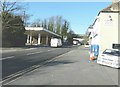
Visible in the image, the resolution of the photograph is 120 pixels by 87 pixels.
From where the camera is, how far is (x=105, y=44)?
120 ft

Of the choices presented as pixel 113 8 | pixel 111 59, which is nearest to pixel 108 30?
pixel 113 8

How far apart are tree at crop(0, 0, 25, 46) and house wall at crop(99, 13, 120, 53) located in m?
21.4

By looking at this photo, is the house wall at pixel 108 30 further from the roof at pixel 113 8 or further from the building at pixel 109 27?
the roof at pixel 113 8

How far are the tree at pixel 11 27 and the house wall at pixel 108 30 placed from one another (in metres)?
21.4

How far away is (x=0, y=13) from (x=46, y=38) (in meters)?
60.2

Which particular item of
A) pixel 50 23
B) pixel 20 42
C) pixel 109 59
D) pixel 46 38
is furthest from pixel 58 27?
pixel 109 59

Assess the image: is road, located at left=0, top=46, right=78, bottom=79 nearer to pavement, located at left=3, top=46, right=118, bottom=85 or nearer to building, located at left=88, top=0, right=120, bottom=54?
pavement, located at left=3, top=46, right=118, bottom=85

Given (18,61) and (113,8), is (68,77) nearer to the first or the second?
(18,61)

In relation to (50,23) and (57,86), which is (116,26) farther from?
(50,23)

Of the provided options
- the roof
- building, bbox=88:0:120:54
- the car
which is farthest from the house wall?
the car

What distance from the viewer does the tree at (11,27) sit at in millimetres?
52156

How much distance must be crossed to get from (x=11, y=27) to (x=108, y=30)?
25.8 meters

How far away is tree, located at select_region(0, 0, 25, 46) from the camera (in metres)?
52.2

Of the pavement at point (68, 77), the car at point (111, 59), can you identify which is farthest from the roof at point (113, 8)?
the pavement at point (68, 77)
